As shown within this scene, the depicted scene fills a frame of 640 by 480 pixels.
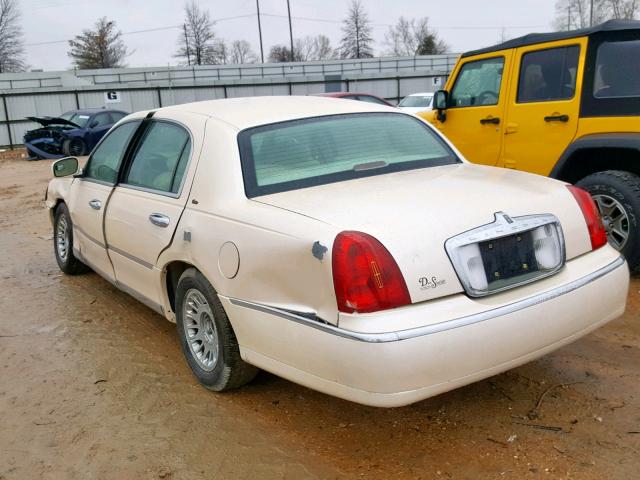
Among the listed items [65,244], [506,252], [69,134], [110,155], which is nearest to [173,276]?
[110,155]

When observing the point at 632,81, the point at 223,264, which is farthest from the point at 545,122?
the point at 223,264

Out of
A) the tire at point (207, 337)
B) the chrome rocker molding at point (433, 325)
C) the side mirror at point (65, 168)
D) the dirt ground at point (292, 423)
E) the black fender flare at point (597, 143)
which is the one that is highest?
the side mirror at point (65, 168)

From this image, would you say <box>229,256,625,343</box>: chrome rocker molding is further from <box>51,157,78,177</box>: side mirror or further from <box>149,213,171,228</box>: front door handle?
<box>51,157,78,177</box>: side mirror

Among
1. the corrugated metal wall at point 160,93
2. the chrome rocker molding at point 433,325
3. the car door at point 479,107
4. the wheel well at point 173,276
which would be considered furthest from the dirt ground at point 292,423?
the corrugated metal wall at point 160,93

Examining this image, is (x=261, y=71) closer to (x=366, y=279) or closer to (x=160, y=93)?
(x=160, y=93)

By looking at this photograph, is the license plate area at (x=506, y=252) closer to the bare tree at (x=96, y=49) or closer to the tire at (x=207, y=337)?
the tire at (x=207, y=337)

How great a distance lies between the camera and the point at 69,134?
17875mm

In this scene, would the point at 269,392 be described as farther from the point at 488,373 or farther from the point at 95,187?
the point at 95,187

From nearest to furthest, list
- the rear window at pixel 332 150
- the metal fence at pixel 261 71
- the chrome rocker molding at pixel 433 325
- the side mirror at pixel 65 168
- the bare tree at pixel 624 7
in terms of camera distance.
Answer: the chrome rocker molding at pixel 433 325, the rear window at pixel 332 150, the side mirror at pixel 65 168, the metal fence at pixel 261 71, the bare tree at pixel 624 7

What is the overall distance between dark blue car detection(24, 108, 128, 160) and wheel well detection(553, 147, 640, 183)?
15.4 m

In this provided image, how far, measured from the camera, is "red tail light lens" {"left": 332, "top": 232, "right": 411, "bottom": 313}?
2.45 m

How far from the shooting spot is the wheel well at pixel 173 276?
3584 mm

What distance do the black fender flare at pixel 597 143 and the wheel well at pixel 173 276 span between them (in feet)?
11.1

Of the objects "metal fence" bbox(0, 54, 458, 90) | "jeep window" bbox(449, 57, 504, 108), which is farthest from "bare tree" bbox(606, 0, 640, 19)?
"jeep window" bbox(449, 57, 504, 108)
